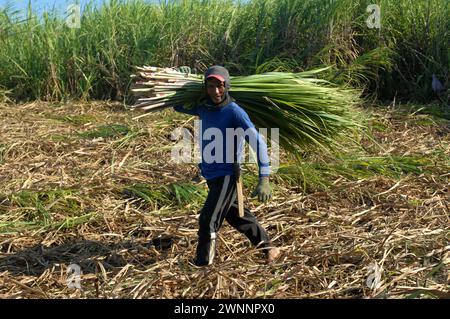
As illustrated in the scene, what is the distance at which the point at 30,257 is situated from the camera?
4.00 m

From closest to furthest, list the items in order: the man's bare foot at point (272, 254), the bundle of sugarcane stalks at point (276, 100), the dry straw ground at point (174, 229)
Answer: the dry straw ground at point (174, 229), the man's bare foot at point (272, 254), the bundle of sugarcane stalks at point (276, 100)

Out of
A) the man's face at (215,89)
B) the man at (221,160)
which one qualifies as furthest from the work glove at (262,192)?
the man's face at (215,89)

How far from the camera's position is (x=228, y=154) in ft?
12.5

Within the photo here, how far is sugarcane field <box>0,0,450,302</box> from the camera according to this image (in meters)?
3.72

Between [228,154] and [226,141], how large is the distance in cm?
8

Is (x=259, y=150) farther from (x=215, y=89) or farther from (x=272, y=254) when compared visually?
(x=272, y=254)

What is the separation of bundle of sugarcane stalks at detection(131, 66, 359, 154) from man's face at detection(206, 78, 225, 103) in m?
0.33

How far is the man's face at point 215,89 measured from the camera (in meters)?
3.73

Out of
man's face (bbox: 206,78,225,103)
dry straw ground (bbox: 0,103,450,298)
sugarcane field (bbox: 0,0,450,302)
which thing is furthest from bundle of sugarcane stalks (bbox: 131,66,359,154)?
dry straw ground (bbox: 0,103,450,298)

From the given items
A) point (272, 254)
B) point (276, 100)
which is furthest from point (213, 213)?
point (276, 100)

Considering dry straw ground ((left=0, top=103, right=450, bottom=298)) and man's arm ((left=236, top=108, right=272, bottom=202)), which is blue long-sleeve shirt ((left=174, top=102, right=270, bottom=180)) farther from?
dry straw ground ((left=0, top=103, right=450, bottom=298))

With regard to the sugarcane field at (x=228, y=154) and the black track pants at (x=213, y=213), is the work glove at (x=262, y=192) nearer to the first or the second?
the sugarcane field at (x=228, y=154)
